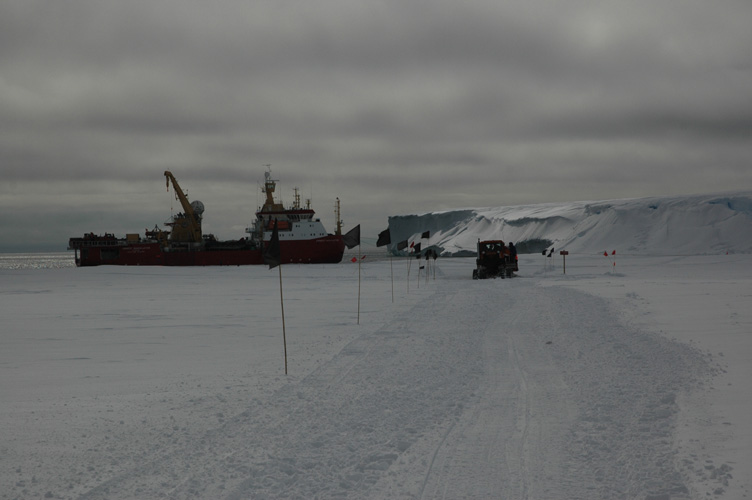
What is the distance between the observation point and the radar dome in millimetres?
61375

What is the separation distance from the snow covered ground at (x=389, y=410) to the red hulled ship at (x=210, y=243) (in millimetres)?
41587

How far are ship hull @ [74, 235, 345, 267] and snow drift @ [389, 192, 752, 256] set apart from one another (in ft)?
71.7

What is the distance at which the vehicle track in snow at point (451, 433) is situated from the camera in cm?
378

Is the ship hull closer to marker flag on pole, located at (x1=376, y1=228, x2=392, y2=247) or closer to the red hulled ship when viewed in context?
the red hulled ship

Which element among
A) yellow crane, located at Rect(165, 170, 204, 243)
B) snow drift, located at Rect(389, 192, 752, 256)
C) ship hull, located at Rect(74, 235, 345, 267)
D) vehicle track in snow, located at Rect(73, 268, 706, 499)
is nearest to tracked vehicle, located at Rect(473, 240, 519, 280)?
vehicle track in snow, located at Rect(73, 268, 706, 499)

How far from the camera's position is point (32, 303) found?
1881 cm

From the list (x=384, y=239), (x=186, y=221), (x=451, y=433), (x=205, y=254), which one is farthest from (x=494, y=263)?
(x=186, y=221)

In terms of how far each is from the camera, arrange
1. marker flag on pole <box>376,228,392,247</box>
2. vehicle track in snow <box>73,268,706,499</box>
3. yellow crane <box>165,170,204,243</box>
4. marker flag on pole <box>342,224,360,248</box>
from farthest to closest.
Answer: yellow crane <box>165,170,204,243</box>, marker flag on pole <box>376,228,392,247</box>, marker flag on pole <box>342,224,360,248</box>, vehicle track in snow <box>73,268,706,499</box>

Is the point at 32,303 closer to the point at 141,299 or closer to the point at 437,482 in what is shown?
the point at 141,299

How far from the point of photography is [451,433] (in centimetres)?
477

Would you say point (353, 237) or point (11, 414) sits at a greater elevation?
point (353, 237)

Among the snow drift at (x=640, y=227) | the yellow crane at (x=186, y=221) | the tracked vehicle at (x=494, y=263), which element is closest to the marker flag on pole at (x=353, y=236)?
the tracked vehicle at (x=494, y=263)

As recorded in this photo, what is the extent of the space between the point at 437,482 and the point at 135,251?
205 ft

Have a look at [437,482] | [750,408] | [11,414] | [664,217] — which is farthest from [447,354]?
[664,217]
